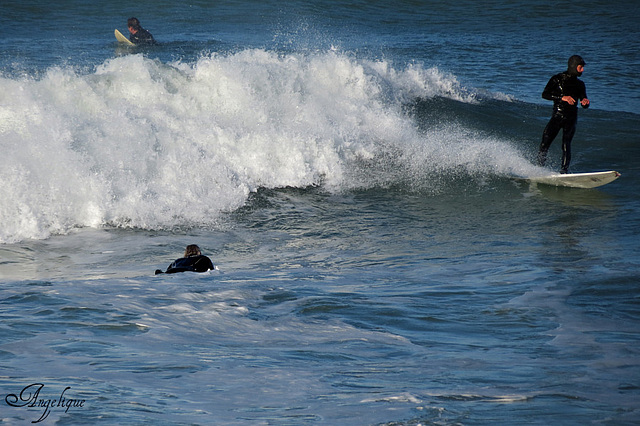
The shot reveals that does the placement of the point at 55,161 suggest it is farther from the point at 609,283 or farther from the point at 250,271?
the point at 609,283

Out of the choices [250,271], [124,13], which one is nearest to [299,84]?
[250,271]

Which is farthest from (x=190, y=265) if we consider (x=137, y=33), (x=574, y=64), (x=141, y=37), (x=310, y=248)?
(x=141, y=37)

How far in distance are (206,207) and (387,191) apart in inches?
107

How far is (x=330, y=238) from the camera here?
824cm

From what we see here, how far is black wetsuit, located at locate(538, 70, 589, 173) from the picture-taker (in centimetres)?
973

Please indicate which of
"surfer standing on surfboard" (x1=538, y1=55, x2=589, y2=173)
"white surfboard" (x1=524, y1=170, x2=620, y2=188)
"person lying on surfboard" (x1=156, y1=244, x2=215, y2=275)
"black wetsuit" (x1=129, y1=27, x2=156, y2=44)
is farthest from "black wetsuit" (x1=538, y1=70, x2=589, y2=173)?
"black wetsuit" (x1=129, y1=27, x2=156, y2=44)

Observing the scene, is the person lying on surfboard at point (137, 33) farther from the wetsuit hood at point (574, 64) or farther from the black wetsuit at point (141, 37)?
the wetsuit hood at point (574, 64)

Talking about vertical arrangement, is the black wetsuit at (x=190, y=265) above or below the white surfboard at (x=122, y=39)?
below

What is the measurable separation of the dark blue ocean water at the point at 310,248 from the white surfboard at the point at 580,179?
18 cm

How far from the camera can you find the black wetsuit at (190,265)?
6.18 meters

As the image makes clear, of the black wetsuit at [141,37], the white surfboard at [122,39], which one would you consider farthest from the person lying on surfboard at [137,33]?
the white surfboard at [122,39]

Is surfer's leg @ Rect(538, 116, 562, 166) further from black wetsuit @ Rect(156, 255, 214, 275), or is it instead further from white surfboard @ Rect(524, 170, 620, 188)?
black wetsuit @ Rect(156, 255, 214, 275)

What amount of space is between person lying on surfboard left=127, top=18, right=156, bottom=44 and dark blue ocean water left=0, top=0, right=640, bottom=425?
4.93 m

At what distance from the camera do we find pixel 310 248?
7805 millimetres
